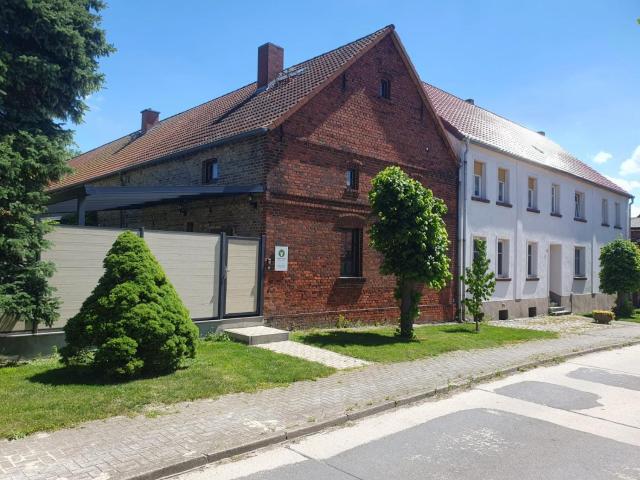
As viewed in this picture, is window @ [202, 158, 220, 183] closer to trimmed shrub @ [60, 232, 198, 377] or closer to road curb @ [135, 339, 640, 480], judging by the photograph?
trimmed shrub @ [60, 232, 198, 377]

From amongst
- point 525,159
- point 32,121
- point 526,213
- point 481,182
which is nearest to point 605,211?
point 526,213

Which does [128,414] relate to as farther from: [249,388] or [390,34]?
[390,34]

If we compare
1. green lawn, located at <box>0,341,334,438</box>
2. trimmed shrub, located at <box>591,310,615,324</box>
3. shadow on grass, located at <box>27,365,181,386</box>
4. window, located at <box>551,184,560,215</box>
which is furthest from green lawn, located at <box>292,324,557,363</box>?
window, located at <box>551,184,560,215</box>

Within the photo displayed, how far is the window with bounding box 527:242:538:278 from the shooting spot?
2194 cm

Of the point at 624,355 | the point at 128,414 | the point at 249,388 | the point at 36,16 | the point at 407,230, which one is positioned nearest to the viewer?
the point at 128,414

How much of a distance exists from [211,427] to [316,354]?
4542mm

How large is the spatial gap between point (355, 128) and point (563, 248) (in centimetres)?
1410

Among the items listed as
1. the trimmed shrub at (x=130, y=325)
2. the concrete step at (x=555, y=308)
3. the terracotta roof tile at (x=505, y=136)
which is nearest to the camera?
the trimmed shrub at (x=130, y=325)

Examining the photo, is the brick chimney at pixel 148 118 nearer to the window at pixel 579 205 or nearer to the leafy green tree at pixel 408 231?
A: the leafy green tree at pixel 408 231

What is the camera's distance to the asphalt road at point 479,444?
4887 millimetres

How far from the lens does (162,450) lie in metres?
5.08

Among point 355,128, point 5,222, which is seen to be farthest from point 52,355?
point 355,128

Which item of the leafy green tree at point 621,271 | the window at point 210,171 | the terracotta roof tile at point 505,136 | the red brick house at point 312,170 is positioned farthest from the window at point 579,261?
the window at point 210,171

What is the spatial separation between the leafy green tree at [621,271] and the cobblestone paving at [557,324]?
8.44 feet
